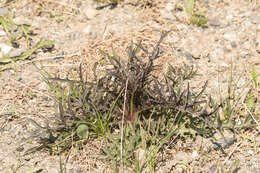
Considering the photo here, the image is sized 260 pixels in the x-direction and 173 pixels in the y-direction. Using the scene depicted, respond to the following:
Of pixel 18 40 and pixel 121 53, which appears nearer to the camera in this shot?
pixel 121 53

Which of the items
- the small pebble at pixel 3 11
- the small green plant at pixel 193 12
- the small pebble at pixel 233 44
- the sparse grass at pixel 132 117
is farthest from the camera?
the small pebble at pixel 3 11

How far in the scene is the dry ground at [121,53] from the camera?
2.30m

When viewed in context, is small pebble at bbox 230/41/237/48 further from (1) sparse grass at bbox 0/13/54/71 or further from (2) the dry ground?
(1) sparse grass at bbox 0/13/54/71

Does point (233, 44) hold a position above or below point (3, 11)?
below

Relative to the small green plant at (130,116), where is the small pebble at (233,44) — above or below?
above

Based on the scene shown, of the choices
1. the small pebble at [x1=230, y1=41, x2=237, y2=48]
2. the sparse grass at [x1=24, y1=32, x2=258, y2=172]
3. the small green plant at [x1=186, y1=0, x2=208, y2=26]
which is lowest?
the sparse grass at [x1=24, y1=32, x2=258, y2=172]

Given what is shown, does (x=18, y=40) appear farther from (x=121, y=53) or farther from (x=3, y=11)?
(x=121, y=53)

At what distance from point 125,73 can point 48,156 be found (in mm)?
793

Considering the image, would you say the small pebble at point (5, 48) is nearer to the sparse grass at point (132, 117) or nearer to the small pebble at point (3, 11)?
the small pebble at point (3, 11)

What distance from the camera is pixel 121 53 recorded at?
306 cm

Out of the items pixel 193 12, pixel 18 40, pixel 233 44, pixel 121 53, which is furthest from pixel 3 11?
pixel 233 44

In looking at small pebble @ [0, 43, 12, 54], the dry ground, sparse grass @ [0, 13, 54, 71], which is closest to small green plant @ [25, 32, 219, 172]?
the dry ground

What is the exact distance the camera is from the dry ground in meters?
2.30

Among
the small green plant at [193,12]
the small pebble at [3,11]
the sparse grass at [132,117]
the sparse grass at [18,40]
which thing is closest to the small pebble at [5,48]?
the sparse grass at [18,40]
